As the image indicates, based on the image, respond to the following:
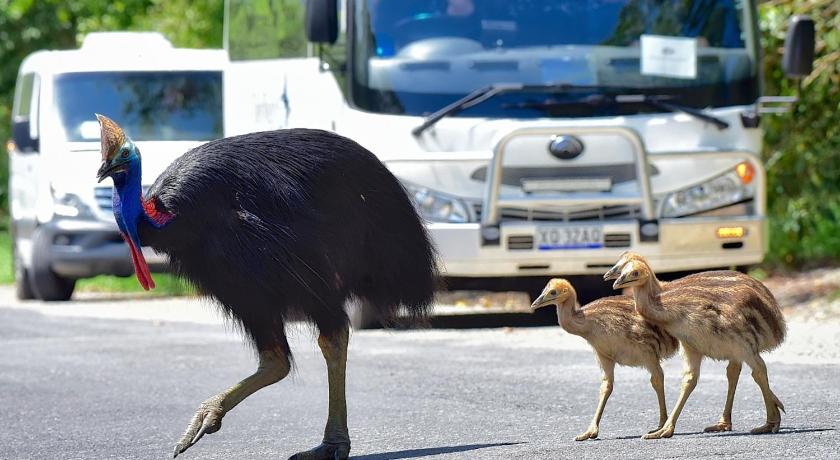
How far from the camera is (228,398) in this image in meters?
6.44

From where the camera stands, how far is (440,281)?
7.33 meters

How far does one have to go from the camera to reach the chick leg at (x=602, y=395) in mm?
6801

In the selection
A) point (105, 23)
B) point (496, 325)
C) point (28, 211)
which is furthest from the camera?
point (105, 23)

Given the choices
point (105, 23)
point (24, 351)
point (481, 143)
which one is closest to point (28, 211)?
point (24, 351)

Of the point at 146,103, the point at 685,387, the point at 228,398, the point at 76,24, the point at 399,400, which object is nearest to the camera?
the point at 228,398

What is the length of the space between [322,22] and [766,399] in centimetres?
589

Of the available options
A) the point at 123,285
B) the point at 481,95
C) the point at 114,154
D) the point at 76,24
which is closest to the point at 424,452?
the point at 114,154

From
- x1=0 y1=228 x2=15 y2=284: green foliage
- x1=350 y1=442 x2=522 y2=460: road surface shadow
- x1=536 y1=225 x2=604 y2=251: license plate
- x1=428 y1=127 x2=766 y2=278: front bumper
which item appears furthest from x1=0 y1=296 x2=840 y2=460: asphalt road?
x1=0 y1=228 x2=15 y2=284: green foliage

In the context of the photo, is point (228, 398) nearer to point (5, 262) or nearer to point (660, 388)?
point (660, 388)

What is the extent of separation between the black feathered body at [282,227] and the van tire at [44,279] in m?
8.66

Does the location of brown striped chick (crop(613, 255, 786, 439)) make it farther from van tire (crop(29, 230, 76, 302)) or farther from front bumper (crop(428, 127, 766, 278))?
van tire (crop(29, 230, 76, 302))

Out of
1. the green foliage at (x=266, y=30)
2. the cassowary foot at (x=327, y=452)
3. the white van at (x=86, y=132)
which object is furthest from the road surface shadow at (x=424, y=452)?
the white van at (x=86, y=132)

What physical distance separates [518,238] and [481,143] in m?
0.68

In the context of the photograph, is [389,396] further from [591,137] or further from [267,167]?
[591,137]
